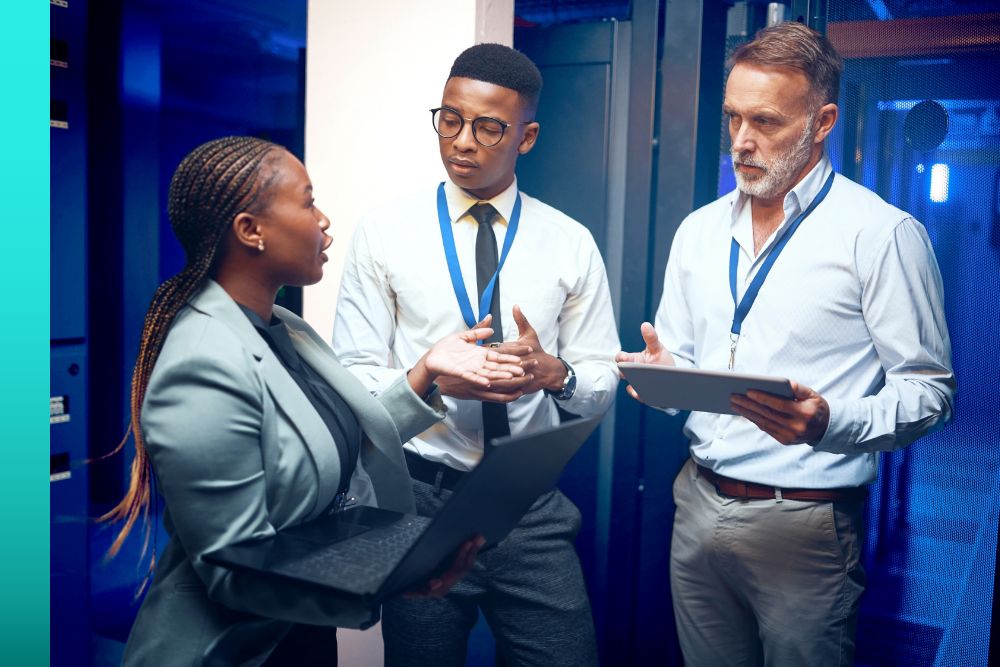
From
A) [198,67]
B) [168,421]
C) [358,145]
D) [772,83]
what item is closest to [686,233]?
[772,83]

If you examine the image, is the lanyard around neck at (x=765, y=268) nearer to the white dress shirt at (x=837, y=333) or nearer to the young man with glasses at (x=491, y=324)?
the white dress shirt at (x=837, y=333)

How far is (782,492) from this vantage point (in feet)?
6.93

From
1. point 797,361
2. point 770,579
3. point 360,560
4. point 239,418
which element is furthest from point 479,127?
point 770,579

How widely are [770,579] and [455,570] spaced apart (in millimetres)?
885

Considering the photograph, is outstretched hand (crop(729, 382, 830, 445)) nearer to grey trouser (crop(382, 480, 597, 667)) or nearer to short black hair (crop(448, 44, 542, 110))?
grey trouser (crop(382, 480, 597, 667))

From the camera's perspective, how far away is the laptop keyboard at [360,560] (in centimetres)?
133

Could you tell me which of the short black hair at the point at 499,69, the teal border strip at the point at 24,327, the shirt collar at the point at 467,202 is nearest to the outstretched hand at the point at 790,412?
the shirt collar at the point at 467,202

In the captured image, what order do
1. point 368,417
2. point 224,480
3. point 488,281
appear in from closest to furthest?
point 224,480, point 368,417, point 488,281

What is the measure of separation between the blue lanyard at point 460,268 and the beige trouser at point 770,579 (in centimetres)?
72

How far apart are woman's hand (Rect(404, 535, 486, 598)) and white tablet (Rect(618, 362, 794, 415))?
507 millimetres

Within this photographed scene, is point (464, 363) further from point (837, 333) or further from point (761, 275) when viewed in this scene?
point (837, 333)

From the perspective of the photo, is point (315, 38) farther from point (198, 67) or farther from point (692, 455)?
point (692, 455)

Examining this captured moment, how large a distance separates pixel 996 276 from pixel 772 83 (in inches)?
32.3

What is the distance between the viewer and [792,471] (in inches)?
82.9
